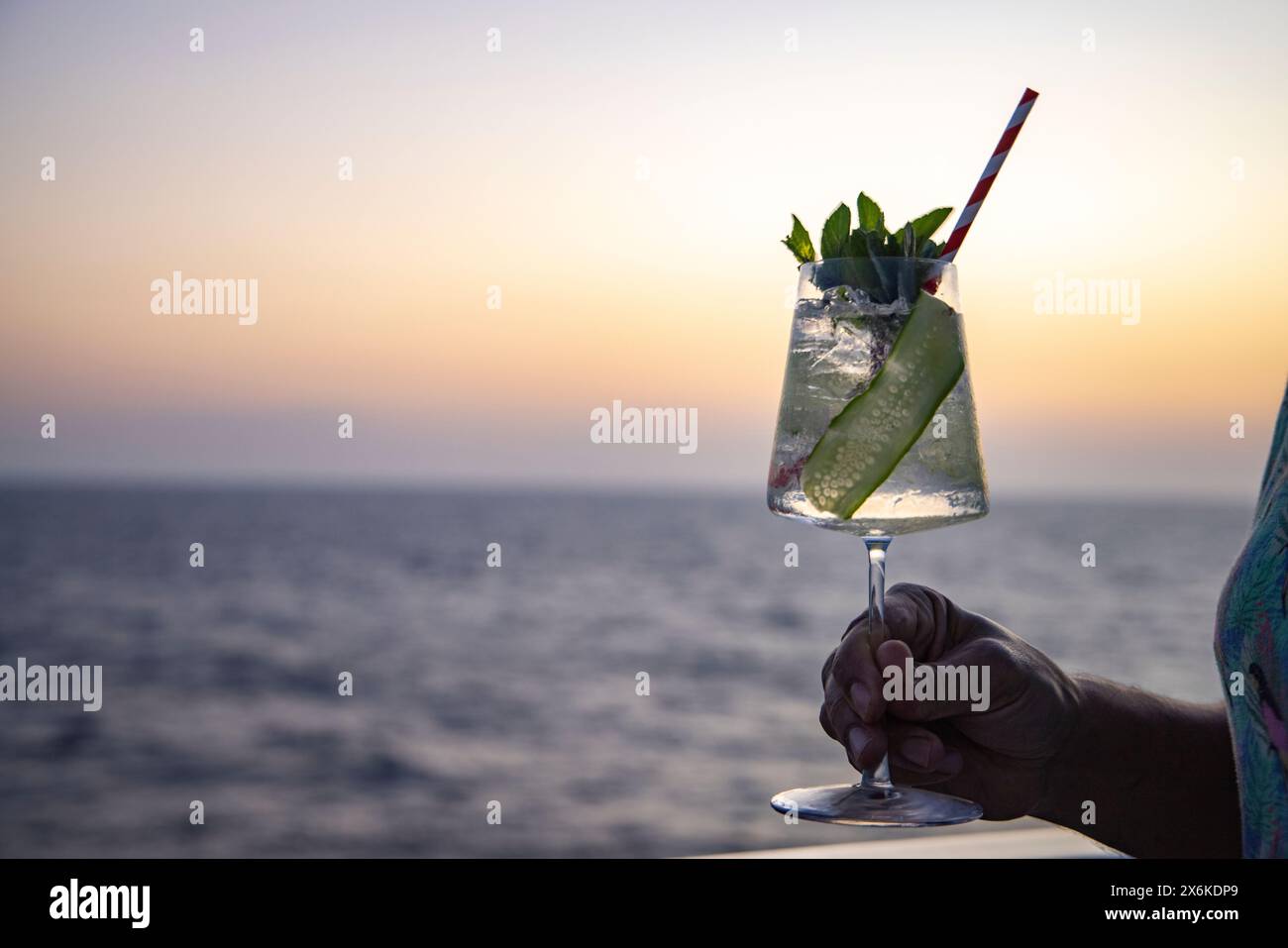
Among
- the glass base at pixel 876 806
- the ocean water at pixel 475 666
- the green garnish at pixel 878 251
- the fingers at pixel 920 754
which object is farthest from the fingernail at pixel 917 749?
the ocean water at pixel 475 666

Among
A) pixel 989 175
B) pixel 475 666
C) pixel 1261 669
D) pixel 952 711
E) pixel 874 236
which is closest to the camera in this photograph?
pixel 1261 669

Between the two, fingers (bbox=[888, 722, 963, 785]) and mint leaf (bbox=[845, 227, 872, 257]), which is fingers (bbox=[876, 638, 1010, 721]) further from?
mint leaf (bbox=[845, 227, 872, 257])

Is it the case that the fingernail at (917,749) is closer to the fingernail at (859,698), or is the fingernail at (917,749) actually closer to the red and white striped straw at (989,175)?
the fingernail at (859,698)

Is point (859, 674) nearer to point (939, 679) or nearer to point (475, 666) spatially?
point (939, 679)

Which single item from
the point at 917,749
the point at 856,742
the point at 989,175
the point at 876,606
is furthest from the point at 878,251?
the point at 917,749

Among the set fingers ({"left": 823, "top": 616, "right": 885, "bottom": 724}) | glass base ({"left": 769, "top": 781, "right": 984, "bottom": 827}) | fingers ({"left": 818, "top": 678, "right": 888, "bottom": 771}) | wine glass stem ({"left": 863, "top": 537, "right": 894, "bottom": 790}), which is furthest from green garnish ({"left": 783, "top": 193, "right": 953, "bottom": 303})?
glass base ({"left": 769, "top": 781, "right": 984, "bottom": 827})
